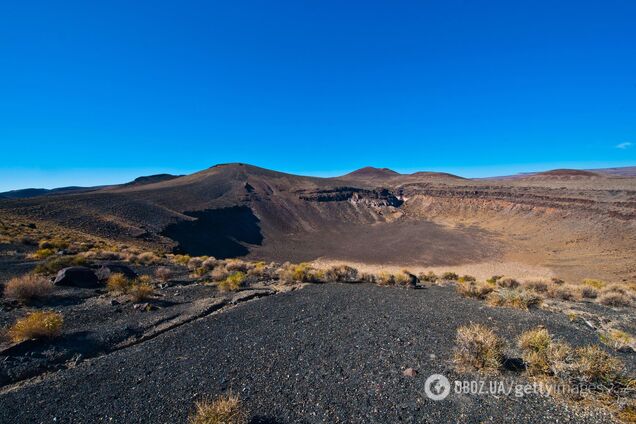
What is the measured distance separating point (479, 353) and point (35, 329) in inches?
387

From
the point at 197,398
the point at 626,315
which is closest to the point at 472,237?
the point at 626,315

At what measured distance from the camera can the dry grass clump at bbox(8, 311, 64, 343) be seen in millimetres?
6743

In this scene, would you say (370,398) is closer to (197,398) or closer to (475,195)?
(197,398)

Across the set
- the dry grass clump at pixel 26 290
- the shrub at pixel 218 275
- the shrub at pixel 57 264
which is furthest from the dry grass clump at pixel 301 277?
the shrub at pixel 57 264

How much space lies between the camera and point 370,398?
206 inches

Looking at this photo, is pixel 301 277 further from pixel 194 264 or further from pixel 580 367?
pixel 580 367

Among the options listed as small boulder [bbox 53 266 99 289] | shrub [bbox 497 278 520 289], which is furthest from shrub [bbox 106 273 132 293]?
shrub [bbox 497 278 520 289]

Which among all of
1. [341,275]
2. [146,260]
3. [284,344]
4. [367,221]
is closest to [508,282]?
[341,275]

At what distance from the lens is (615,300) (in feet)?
41.8

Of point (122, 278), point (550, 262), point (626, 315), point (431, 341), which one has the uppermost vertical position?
point (122, 278)

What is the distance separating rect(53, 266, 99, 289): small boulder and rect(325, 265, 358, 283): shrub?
33.6ft

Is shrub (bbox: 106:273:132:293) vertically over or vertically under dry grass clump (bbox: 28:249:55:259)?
under

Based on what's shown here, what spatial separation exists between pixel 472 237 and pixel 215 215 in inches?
1848

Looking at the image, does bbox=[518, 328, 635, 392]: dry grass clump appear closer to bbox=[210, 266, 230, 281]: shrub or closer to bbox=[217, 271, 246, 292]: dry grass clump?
bbox=[217, 271, 246, 292]: dry grass clump
